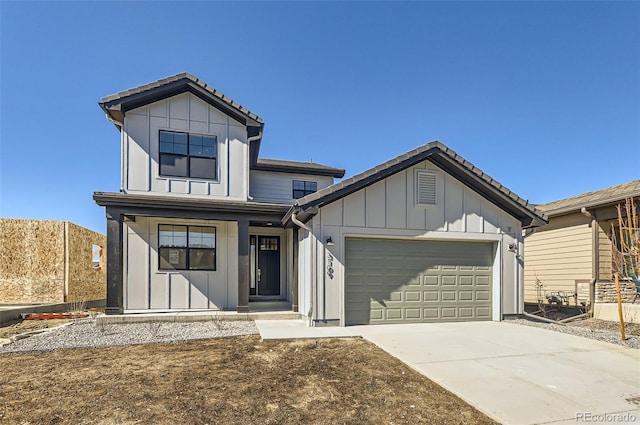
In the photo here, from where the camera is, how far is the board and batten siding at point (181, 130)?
915cm

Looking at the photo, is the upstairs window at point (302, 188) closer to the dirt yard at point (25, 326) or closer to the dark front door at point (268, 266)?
the dark front door at point (268, 266)

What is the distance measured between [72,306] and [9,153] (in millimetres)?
6150

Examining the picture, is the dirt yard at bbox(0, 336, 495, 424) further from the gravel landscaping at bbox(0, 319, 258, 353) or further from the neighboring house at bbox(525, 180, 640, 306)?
the neighboring house at bbox(525, 180, 640, 306)

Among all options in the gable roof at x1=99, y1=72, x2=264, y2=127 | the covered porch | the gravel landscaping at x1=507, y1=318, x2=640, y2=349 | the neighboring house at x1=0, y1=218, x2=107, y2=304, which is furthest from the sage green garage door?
the neighboring house at x1=0, y1=218, x2=107, y2=304

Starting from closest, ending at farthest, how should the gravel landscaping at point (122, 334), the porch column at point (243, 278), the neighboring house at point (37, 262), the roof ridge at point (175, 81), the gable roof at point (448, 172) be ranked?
the gravel landscaping at point (122, 334), the gable roof at point (448, 172), the porch column at point (243, 278), the roof ridge at point (175, 81), the neighboring house at point (37, 262)

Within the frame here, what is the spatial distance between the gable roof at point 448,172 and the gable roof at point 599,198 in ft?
7.94

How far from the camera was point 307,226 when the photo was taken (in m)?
7.96

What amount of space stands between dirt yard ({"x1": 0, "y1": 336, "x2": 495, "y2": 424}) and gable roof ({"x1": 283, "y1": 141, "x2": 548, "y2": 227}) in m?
3.40

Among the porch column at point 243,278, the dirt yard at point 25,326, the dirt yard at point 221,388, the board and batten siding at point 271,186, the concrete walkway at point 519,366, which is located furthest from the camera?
the board and batten siding at point 271,186

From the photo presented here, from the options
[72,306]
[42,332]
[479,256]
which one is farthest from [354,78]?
[72,306]

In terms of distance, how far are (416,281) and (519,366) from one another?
3555 mm

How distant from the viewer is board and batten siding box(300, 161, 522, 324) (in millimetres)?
7766

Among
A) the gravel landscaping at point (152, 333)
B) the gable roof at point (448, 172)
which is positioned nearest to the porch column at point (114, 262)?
the gravel landscaping at point (152, 333)

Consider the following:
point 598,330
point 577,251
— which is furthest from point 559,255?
point 598,330
